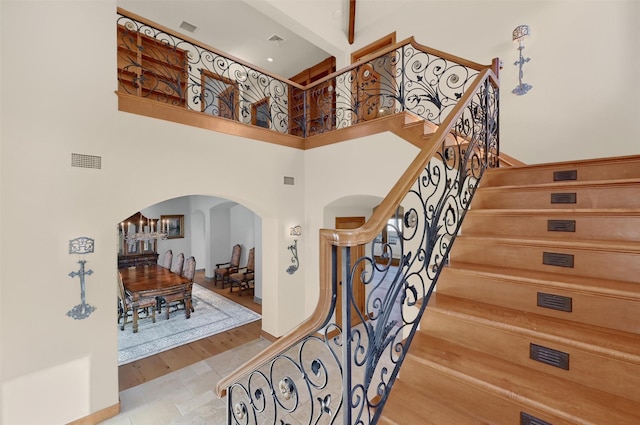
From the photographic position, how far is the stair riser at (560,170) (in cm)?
221

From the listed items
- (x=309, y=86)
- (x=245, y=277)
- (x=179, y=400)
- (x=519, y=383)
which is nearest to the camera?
(x=519, y=383)

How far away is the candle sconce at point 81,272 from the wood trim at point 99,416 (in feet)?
3.50

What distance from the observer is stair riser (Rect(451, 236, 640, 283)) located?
156cm

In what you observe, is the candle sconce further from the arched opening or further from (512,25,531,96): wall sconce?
(512,25,531,96): wall sconce

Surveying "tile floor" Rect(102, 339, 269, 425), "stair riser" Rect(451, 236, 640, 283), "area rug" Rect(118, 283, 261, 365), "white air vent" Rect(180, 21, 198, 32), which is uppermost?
"white air vent" Rect(180, 21, 198, 32)

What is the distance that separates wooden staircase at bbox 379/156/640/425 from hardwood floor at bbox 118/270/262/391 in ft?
13.0

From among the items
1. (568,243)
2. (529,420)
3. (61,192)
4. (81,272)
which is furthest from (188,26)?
(529,420)

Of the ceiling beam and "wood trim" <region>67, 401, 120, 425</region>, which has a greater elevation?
the ceiling beam

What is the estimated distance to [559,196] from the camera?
7.11 feet

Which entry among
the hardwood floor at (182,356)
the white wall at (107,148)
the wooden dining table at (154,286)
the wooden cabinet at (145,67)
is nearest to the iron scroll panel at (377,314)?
the hardwood floor at (182,356)

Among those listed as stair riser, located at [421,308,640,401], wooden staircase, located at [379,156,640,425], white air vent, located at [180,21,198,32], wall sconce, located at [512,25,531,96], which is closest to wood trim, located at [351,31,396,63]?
wall sconce, located at [512,25,531,96]

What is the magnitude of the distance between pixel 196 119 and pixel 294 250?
2.65 meters

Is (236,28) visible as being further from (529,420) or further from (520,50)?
(529,420)

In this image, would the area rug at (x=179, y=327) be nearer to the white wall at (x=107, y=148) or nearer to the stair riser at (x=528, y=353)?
the white wall at (x=107, y=148)
